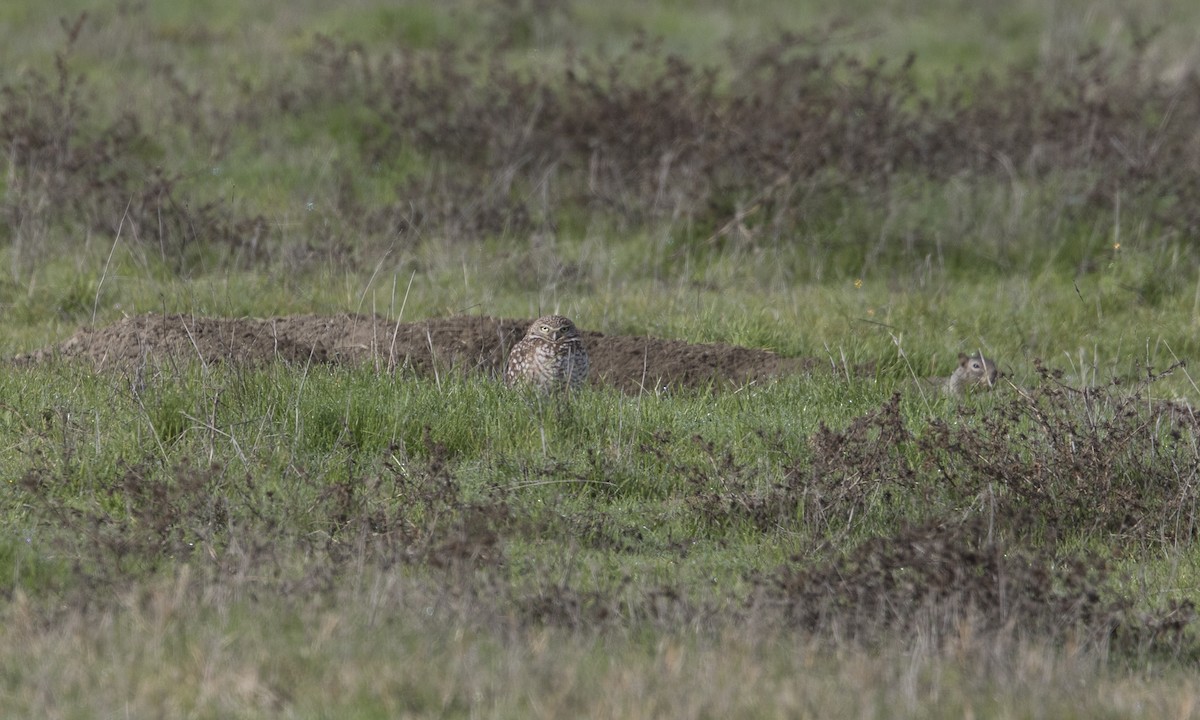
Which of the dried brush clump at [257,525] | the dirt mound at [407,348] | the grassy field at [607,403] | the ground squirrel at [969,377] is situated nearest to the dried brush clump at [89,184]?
the grassy field at [607,403]

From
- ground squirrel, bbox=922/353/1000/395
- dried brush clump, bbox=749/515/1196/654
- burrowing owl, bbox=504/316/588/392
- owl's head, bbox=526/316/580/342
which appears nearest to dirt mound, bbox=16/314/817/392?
burrowing owl, bbox=504/316/588/392

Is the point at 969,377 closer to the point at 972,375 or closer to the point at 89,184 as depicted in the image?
the point at 972,375

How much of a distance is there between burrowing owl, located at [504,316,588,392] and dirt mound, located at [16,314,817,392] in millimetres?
251

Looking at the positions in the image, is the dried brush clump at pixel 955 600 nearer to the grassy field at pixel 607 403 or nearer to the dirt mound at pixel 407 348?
the grassy field at pixel 607 403

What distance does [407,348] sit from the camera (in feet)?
27.2

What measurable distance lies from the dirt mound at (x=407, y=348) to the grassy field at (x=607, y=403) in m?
0.31

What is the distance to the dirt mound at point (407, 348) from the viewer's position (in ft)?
25.6

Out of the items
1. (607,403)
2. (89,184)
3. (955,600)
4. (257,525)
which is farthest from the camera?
(89,184)

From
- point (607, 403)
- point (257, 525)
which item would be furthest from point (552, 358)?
point (257, 525)

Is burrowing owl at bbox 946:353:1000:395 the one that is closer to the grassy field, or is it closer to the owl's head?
the grassy field

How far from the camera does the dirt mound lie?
7.80m

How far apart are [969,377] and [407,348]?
306cm

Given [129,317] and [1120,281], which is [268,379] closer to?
[129,317]

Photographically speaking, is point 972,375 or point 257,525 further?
point 972,375
